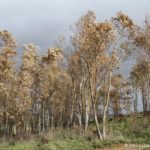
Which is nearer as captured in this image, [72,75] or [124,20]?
[124,20]

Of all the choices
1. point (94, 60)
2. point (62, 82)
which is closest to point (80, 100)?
point (62, 82)

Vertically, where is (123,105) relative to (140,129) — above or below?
above

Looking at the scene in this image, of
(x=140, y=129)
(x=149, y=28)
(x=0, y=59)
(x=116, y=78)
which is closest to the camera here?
(x=140, y=129)

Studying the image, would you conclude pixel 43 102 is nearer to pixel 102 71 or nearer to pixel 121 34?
pixel 102 71

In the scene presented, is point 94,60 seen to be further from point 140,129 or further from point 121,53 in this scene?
point 140,129

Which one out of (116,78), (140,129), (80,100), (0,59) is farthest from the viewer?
(116,78)

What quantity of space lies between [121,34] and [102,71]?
23.1 feet

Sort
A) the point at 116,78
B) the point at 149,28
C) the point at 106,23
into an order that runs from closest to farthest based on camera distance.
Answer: the point at 106,23 < the point at 149,28 < the point at 116,78

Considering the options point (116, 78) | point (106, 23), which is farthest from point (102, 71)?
point (116, 78)

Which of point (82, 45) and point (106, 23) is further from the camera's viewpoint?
point (82, 45)

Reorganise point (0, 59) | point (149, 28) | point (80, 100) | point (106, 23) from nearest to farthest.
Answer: point (106, 23) → point (0, 59) → point (149, 28) → point (80, 100)

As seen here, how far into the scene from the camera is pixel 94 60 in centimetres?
4403

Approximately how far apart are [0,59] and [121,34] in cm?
1584

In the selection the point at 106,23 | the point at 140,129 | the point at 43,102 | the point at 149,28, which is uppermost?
the point at 149,28
